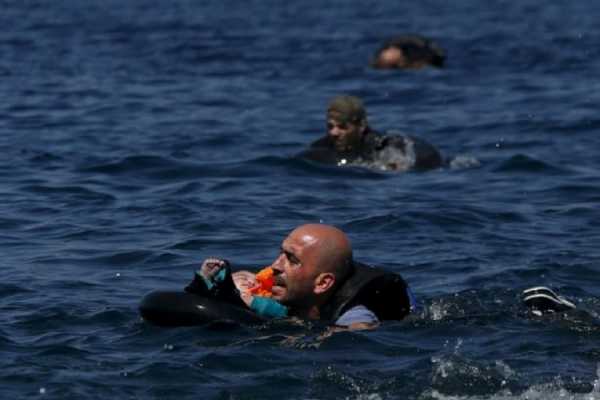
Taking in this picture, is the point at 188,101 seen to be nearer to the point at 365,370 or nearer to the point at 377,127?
the point at 377,127

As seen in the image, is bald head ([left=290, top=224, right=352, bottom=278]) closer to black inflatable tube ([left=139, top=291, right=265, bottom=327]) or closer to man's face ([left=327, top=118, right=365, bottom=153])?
black inflatable tube ([left=139, top=291, right=265, bottom=327])

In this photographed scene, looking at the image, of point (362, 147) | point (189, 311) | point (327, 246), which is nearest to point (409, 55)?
point (362, 147)

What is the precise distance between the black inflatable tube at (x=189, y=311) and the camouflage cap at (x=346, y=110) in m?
7.51

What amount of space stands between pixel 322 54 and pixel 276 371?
2060 centimetres

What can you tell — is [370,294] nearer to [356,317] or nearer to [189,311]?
[356,317]

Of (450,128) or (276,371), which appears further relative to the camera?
(450,128)

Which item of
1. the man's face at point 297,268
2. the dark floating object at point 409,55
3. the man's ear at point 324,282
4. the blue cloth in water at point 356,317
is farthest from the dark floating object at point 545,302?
the dark floating object at point 409,55

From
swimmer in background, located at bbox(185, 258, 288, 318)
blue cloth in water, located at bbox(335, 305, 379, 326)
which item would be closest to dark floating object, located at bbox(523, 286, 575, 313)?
blue cloth in water, located at bbox(335, 305, 379, 326)

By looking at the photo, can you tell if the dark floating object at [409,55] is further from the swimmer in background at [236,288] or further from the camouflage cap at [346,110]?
the swimmer in background at [236,288]

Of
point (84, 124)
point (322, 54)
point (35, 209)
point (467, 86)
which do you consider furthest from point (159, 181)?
point (322, 54)

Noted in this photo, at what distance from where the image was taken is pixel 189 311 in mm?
11203

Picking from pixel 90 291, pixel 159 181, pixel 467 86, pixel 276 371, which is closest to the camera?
pixel 276 371

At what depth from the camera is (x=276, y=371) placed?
34.3ft

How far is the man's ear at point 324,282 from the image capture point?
448 inches
